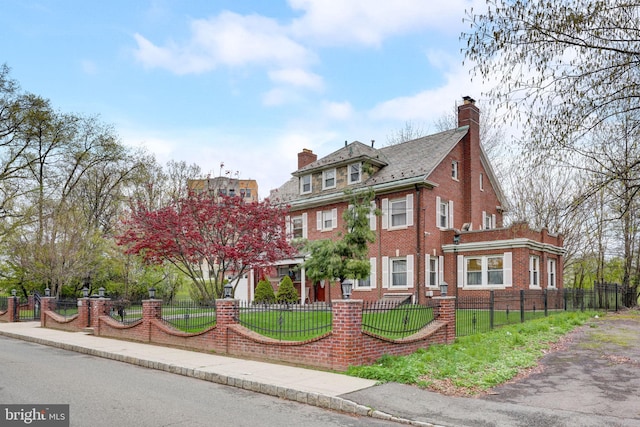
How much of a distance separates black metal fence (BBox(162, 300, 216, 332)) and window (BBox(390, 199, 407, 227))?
1270 cm

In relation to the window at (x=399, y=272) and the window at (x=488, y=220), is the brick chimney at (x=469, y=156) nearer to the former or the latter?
the window at (x=488, y=220)

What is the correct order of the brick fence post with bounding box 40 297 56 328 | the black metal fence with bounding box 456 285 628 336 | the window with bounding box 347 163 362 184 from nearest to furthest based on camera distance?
the black metal fence with bounding box 456 285 628 336
the brick fence post with bounding box 40 297 56 328
the window with bounding box 347 163 362 184

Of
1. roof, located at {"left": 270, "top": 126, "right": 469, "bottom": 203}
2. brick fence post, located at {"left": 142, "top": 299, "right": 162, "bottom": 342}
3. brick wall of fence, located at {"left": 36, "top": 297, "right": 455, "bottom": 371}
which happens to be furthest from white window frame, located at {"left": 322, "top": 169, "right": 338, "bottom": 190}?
brick fence post, located at {"left": 142, "top": 299, "right": 162, "bottom": 342}

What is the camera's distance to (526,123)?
8.84 m

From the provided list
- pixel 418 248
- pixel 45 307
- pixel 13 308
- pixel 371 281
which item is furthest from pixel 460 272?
pixel 13 308

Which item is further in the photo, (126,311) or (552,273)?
(552,273)

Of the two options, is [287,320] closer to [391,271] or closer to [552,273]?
[391,271]

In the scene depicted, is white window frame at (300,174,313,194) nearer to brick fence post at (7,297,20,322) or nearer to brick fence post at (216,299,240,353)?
brick fence post at (7,297,20,322)

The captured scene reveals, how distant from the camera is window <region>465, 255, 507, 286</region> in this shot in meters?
25.0

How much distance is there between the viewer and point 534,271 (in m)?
25.6

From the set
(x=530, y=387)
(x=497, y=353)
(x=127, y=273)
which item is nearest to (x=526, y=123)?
(x=530, y=387)

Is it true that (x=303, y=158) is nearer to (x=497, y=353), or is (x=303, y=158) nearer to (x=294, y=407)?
(x=497, y=353)

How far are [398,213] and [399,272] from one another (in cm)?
290

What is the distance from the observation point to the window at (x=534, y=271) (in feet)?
82.5
